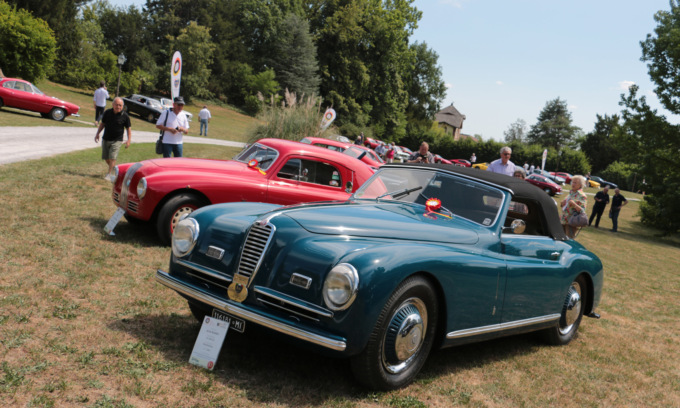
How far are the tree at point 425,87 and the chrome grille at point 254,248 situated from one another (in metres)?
81.8

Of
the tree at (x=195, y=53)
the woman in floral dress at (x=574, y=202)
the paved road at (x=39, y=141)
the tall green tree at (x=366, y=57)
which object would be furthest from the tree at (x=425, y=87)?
the woman in floral dress at (x=574, y=202)

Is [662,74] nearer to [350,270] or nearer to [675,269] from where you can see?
[675,269]

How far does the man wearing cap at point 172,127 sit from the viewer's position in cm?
1055

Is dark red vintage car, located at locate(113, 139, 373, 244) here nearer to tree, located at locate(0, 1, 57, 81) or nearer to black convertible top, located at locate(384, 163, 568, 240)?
black convertible top, located at locate(384, 163, 568, 240)

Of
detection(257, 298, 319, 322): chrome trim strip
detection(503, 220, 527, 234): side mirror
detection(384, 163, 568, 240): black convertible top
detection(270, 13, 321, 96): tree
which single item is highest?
detection(270, 13, 321, 96): tree

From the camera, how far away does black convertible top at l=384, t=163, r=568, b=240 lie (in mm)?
4973

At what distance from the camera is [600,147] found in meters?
81.4

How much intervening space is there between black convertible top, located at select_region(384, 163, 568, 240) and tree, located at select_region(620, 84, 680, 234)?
23.2 m

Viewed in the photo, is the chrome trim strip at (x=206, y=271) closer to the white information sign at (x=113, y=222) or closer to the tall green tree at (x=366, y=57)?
the white information sign at (x=113, y=222)

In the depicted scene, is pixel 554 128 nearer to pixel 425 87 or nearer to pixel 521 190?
pixel 425 87

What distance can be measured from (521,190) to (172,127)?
754cm

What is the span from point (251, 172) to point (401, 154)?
144ft

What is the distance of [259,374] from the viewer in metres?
3.69

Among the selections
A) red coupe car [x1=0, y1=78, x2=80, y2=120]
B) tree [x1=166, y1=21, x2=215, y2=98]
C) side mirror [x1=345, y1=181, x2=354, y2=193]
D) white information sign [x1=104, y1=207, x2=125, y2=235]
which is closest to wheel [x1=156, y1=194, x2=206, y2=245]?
white information sign [x1=104, y1=207, x2=125, y2=235]
